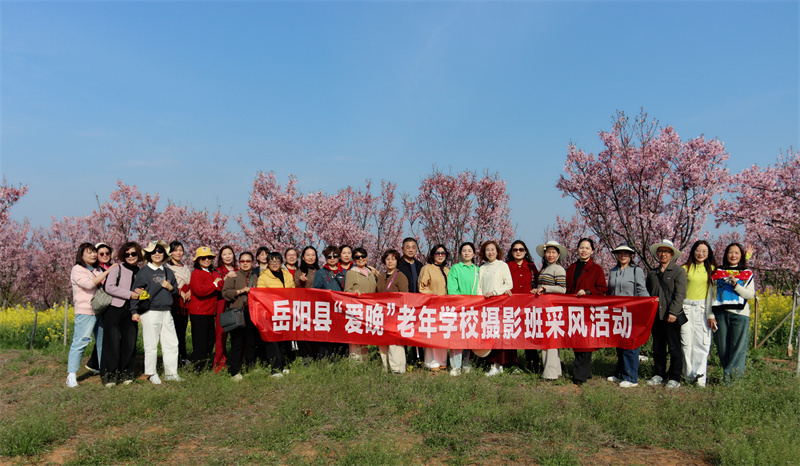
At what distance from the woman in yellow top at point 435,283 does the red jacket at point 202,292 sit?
3.17 meters

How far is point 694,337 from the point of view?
7.07m

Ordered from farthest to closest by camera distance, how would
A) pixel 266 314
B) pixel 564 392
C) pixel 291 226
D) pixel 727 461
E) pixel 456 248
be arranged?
pixel 456 248, pixel 291 226, pixel 266 314, pixel 564 392, pixel 727 461

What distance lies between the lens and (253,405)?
238 inches

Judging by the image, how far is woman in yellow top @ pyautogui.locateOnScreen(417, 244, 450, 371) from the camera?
777cm

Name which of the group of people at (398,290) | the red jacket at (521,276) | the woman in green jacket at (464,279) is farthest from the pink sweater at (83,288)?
the red jacket at (521,276)

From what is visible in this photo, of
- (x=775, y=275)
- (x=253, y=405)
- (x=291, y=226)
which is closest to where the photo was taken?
(x=253, y=405)

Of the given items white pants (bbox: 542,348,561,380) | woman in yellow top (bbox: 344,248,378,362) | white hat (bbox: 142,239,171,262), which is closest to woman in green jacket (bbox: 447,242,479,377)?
white pants (bbox: 542,348,561,380)

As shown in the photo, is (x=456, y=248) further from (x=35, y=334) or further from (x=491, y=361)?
(x=35, y=334)

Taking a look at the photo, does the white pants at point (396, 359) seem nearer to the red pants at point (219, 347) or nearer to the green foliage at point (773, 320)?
the red pants at point (219, 347)

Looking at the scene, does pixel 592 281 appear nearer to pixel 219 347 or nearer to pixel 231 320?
pixel 231 320

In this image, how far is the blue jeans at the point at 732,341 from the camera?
6875mm

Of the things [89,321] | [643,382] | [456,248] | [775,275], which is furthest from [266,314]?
[775,275]

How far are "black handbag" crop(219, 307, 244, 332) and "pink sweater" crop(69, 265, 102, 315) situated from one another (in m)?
1.84

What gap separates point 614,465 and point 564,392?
7.50ft
